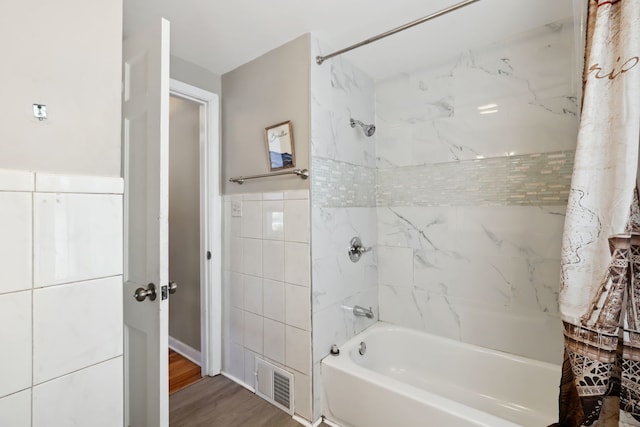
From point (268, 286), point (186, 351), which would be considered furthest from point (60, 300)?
point (186, 351)

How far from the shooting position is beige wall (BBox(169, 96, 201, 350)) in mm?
2426

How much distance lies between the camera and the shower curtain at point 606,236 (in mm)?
900

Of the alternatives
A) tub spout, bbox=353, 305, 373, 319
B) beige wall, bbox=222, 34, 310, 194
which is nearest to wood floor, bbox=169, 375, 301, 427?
tub spout, bbox=353, 305, 373, 319

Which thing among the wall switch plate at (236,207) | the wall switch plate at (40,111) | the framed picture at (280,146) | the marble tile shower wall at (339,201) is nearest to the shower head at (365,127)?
the marble tile shower wall at (339,201)

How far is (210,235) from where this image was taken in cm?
216

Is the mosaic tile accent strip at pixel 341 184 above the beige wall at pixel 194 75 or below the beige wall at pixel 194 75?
below

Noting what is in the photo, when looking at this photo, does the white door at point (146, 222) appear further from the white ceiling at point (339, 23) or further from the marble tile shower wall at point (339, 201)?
the marble tile shower wall at point (339, 201)

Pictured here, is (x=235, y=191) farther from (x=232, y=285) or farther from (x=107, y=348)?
(x=107, y=348)

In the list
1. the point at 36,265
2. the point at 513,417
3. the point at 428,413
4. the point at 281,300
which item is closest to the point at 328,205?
the point at 281,300

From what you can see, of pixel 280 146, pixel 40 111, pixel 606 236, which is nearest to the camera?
pixel 40 111

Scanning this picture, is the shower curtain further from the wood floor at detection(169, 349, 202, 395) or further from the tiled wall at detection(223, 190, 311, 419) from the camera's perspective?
the wood floor at detection(169, 349, 202, 395)

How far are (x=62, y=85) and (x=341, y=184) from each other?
1440 millimetres

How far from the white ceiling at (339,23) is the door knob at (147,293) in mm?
1399

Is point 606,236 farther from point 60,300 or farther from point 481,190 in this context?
point 60,300
